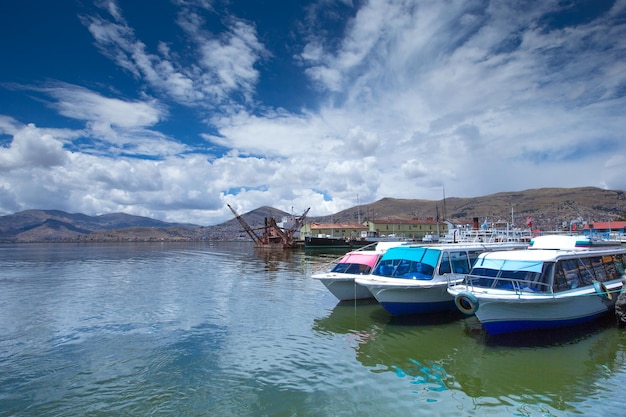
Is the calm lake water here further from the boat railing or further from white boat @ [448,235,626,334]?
the boat railing

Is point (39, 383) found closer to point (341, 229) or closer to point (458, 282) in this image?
point (458, 282)

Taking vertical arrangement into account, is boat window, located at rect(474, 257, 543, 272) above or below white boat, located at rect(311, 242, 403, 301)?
above

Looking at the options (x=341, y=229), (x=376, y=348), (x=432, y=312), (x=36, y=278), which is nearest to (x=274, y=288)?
(x=432, y=312)

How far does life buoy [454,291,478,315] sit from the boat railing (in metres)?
0.65

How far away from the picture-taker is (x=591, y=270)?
18203 mm

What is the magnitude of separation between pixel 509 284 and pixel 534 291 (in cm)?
105

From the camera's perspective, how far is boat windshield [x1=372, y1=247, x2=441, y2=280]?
19328mm

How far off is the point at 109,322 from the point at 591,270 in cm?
2491

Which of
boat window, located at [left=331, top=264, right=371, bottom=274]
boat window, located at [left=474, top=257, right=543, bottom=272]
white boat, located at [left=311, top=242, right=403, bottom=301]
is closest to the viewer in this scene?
boat window, located at [left=474, top=257, right=543, bottom=272]

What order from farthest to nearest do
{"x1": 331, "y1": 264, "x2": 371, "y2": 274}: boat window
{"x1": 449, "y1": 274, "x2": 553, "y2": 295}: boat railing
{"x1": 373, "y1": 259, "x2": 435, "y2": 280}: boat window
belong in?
{"x1": 331, "y1": 264, "x2": 371, "y2": 274}: boat window < {"x1": 373, "y1": 259, "x2": 435, "y2": 280}: boat window < {"x1": 449, "y1": 274, "x2": 553, "y2": 295}: boat railing

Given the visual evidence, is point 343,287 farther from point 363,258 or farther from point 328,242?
point 328,242

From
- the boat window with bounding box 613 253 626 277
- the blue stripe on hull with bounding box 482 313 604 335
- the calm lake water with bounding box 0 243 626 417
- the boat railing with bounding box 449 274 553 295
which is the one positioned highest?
the boat window with bounding box 613 253 626 277

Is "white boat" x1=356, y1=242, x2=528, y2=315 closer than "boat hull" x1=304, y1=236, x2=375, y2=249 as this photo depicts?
Yes

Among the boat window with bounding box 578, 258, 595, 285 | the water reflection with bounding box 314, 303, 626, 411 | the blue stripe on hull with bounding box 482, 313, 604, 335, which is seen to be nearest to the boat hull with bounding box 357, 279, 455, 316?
the water reflection with bounding box 314, 303, 626, 411
